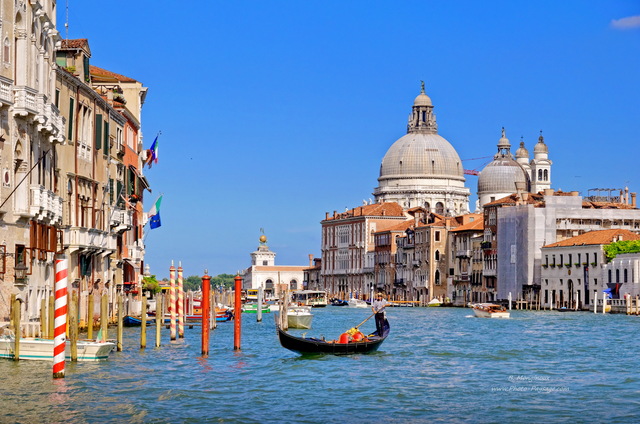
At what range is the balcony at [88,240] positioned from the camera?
2936 cm

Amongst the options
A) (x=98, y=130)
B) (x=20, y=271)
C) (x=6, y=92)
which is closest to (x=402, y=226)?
(x=98, y=130)

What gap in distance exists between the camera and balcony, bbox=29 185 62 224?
960 inches

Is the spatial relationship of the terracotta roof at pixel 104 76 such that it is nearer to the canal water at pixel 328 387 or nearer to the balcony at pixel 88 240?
the balcony at pixel 88 240

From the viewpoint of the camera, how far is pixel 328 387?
2161 centimetres

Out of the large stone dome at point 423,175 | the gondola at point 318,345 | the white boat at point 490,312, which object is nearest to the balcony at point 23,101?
the gondola at point 318,345

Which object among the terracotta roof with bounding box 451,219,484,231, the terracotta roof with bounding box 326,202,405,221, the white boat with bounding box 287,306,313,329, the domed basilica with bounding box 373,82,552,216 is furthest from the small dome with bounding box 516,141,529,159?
the white boat with bounding box 287,306,313,329

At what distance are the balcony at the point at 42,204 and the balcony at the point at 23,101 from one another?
1.50m

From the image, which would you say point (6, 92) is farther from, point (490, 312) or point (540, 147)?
point (540, 147)

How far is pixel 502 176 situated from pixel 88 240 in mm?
108316

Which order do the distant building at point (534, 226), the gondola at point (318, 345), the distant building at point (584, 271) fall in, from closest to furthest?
the gondola at point (318, 345), the distant building at point (584, 271), the distant building at point (534, 226)

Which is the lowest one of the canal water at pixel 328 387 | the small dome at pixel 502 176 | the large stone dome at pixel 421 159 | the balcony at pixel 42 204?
the canal water at pixel 328 387

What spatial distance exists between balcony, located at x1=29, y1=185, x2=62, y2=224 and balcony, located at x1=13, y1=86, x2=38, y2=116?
150 centimetres

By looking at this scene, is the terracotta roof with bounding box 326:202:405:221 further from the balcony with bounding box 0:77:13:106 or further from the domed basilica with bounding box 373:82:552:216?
the balcony with bounding box 0:77:13:106

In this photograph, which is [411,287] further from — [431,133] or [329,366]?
[329,366]
